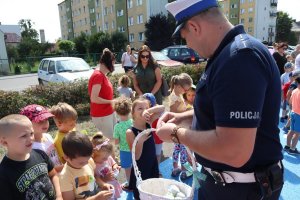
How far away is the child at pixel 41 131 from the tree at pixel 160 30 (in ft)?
109

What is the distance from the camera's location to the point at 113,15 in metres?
45.3

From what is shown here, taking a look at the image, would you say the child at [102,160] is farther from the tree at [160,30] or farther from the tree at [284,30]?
the tree at [284,30]

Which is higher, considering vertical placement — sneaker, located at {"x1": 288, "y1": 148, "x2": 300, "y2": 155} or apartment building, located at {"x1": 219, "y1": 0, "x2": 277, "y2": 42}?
apartment building, located at {"x1": 219, "y1": 0, "x2": 277, "y2": 42}

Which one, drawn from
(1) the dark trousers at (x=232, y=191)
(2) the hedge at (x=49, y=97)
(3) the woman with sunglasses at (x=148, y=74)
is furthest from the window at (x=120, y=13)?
(1) the dark trousers at (x=232, y=191)

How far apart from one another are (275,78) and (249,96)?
29cm

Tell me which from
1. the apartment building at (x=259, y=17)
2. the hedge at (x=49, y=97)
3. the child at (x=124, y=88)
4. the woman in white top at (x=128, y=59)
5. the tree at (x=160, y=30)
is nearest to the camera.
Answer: the child at (x=124, y=88)

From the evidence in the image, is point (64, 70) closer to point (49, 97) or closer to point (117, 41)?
point (49, 97)

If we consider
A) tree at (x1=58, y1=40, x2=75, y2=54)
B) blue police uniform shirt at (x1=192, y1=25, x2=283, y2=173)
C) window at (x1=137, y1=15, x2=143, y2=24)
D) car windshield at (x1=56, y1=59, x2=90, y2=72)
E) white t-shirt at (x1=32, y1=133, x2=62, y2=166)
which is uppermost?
window at (x1=137, y1=15, x2=143, y2=24)

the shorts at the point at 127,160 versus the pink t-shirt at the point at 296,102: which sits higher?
the pink t-shirt at the point at 296,102

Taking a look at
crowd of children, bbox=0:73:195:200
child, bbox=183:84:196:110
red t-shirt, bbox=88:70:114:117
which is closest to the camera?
crowd of children, bbox=0:73:195:200

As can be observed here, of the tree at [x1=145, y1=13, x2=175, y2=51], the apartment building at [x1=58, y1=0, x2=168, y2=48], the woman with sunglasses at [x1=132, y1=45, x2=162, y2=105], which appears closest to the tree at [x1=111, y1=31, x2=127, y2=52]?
the tree at [x1=145, y1=13, x2=175, y2=51]

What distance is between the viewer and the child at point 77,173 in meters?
2.36

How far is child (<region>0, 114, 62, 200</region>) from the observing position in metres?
1.92

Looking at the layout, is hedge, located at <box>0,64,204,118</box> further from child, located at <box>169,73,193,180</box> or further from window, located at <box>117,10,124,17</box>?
window, located at <box>117,10,124,17</box>
